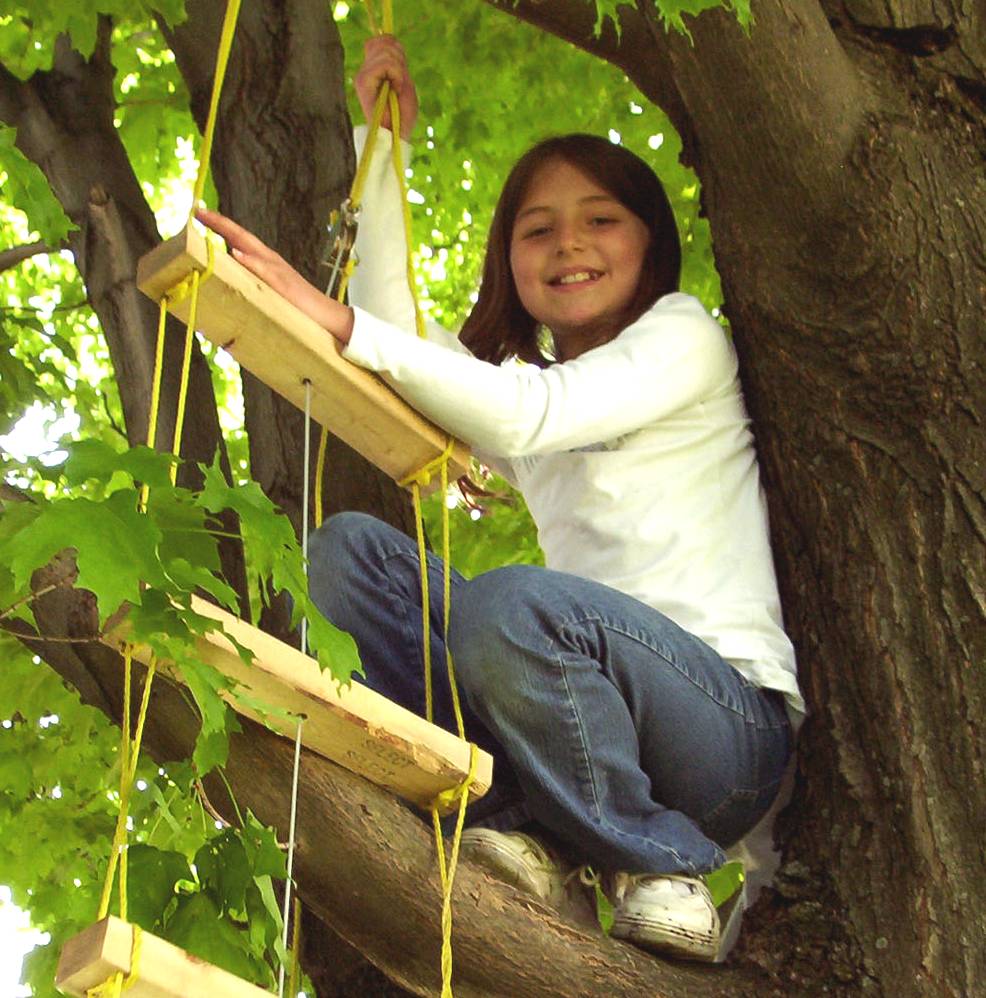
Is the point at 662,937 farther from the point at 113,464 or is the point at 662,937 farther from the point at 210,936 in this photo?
the point at 113,464

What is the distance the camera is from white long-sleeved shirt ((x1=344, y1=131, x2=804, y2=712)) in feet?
8.47

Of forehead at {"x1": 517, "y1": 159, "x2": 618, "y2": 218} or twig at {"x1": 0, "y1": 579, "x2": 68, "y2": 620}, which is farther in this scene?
forehead at {"x1": 517, "y1": 159, "x2": 618, "y2": 218}

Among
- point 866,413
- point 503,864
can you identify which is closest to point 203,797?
point 503,864

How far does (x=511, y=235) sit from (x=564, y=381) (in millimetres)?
733

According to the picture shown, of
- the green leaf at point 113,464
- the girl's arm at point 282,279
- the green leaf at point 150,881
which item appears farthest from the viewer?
the girl's arm at point 282,279

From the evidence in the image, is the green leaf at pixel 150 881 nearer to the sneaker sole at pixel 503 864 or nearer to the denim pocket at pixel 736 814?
the sneaker sole at pixel 503 864

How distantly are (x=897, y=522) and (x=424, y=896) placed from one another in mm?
1006

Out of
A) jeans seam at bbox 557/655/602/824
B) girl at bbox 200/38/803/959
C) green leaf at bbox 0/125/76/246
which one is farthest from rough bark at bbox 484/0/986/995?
green leaf at bbox 0/125/76/246

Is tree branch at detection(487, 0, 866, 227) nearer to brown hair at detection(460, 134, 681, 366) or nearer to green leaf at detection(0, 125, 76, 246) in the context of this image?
brown hair at detection(460, 134, 681, 366)

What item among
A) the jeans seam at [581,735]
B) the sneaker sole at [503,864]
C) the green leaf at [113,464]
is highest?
the green leaf at [113,464]

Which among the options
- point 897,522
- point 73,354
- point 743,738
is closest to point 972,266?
point 897,522

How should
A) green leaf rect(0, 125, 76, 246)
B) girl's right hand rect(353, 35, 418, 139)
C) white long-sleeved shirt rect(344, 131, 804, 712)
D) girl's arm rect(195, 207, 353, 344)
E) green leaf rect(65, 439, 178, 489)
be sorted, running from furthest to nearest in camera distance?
girl's right hand rect(353, 35, 418, 139) → green leaf rect(0, 125, 76, 246) → white long-sleeved shirt rect(344, 131, 804, 712) → girl's arm rect(195, 207, 353, 344) → green leaf rect(65, 439, 178, 489)

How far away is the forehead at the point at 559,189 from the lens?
3227mm

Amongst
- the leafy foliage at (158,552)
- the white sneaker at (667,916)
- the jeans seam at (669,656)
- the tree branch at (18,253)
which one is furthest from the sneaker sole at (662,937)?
the tree branch at (18,253)
